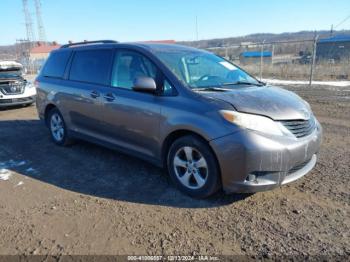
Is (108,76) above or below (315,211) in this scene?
above

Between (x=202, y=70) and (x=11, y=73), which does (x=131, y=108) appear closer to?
(x=202, y=70)

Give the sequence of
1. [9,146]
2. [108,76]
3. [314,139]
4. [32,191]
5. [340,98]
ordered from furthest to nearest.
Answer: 1. [340,98]
2. [9,146]
3. [108,76]
4. [32,191]
5. [314,139]

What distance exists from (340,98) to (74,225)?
9.20 meters

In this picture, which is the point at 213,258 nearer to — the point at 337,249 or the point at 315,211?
the point at 337,249

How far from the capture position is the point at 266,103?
3533 mm

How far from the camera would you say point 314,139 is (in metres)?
3.64

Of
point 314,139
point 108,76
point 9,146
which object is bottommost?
point 9,146

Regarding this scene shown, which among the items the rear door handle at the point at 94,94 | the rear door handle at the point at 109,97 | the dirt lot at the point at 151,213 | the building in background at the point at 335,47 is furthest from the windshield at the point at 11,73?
the building in background at the point at 335,47

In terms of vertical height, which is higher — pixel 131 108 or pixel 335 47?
pixel 335 47

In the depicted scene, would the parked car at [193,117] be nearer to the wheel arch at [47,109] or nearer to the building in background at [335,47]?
the wheel arch at [47,109]

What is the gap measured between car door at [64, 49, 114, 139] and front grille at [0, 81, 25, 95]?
18.3 ft

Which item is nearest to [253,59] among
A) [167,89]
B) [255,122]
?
[167,89]

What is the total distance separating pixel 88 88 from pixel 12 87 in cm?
646

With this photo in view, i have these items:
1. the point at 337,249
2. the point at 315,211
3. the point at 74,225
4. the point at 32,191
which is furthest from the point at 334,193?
the point at 32,191
